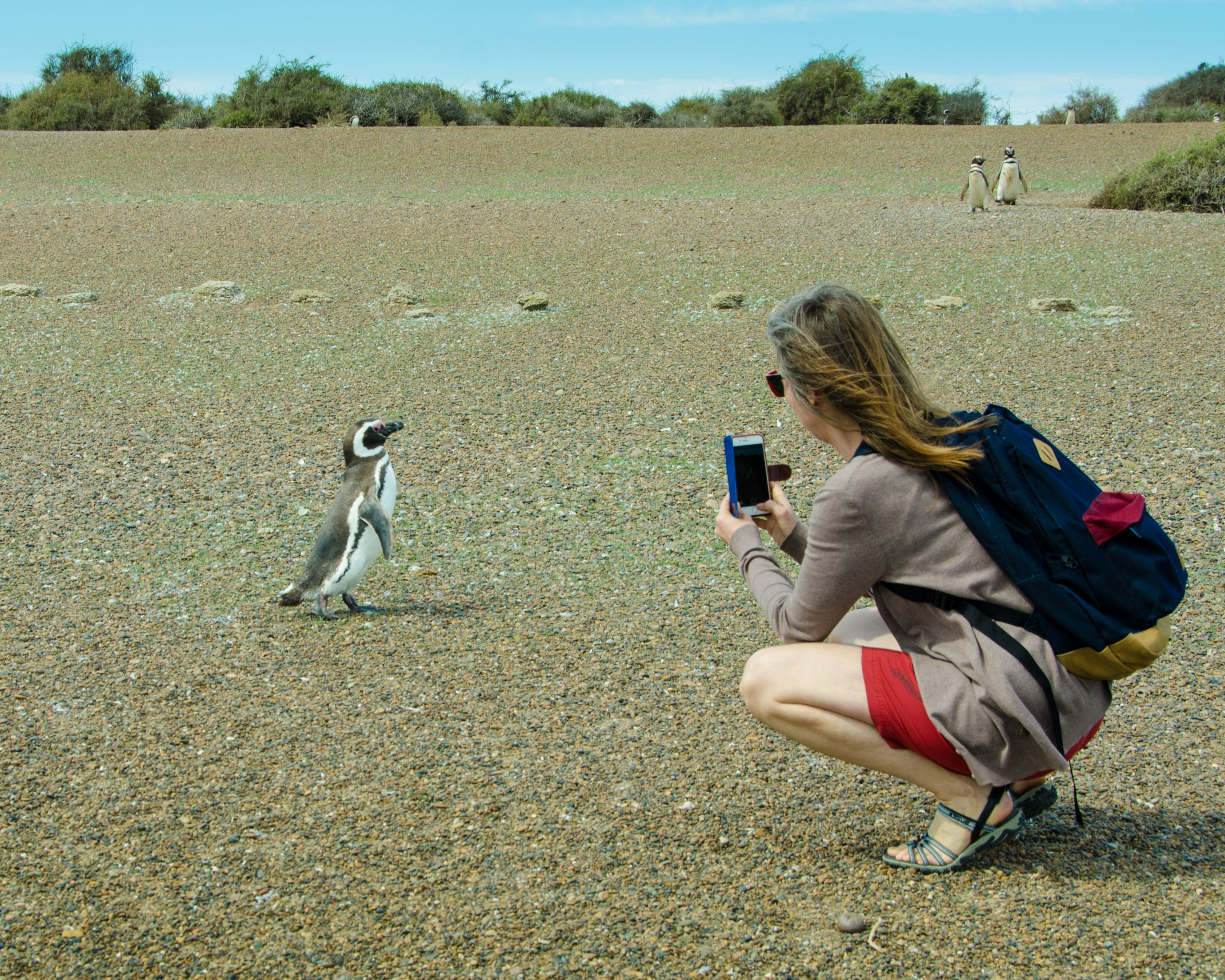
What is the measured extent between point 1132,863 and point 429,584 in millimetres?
2918

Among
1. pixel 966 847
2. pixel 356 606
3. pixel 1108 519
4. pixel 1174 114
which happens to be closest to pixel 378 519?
pixel 356 606

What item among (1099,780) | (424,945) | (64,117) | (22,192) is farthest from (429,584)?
(64,117)

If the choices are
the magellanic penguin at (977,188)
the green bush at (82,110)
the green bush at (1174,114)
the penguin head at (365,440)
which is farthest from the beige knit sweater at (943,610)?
the green bush at (1174,114)

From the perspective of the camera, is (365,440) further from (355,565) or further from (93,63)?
(93,63)

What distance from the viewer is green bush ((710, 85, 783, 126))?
2364 cm

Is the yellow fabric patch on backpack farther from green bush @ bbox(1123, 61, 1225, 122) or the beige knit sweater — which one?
green bush @ bbox(1123, 61, 1225, 122)

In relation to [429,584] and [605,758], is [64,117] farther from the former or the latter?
[605,758]

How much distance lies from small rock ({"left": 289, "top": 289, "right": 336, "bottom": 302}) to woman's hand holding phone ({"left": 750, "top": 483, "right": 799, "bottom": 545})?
7300mm

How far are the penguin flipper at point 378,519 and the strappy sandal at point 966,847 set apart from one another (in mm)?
2353

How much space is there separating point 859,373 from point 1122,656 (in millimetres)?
784

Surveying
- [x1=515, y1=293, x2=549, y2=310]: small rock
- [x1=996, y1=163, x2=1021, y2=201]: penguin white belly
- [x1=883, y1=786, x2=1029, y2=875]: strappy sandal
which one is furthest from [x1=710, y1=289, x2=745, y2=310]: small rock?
[x1=883, y1=786, x2=1029, y2=875]: strappy sandal

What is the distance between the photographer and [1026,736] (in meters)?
2.28

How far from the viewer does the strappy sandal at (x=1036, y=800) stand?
255 cm

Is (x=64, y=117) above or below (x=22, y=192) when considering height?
above
